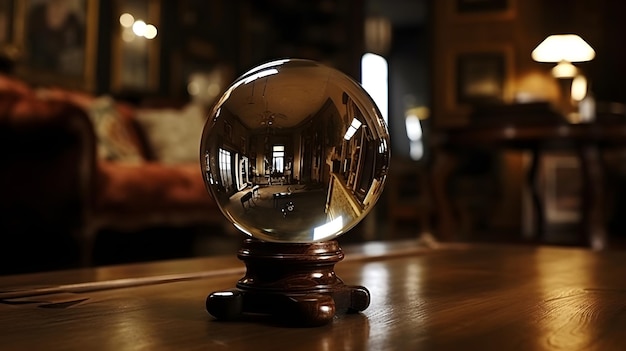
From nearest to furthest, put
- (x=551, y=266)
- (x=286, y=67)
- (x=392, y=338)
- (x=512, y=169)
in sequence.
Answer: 1. (x=392, y=338)
2. (x=286, y=67)
3. (x=551, y=266)
4. (x=512, y=169)

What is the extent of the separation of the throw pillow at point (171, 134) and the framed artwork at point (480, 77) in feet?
10.4

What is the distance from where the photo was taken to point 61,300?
64 centimetres

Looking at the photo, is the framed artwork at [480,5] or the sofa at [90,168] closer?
the sofa at [90,168]

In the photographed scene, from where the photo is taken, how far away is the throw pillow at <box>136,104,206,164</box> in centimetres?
359

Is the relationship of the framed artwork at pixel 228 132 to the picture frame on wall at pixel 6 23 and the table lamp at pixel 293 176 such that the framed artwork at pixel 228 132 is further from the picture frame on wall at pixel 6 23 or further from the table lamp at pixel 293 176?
Result: the picture frame on wall at pixel 6 23

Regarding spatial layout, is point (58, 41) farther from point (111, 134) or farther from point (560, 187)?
point (560, 187)

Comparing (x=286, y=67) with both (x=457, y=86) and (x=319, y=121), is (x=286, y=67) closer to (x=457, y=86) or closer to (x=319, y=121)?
(x=319, y=121)

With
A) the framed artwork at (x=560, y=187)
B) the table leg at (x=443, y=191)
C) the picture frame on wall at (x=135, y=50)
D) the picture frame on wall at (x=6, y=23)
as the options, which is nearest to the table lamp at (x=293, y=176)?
the table leg at (x=443, y=191)

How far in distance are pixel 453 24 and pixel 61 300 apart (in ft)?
19.7

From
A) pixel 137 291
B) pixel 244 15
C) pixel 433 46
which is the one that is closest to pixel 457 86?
pixel 433 46

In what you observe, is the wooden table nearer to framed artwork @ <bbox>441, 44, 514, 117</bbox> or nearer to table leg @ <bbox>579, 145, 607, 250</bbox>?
table leg @ <bbox>579, 145, 607, 250</bbox>

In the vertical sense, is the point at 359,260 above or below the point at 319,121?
below

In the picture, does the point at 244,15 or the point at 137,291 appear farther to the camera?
the point at 244,15

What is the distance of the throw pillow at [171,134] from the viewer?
3590 millimetres
